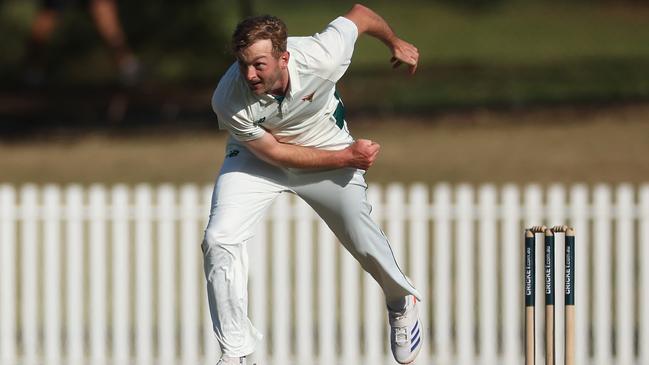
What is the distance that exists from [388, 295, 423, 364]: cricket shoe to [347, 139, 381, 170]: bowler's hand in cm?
90

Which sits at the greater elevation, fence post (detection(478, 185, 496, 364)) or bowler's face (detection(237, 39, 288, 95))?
bowler's face (detection(237, 39, 288, 95))

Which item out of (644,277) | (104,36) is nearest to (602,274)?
(644,277)

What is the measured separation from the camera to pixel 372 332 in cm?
845

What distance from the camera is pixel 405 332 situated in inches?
245

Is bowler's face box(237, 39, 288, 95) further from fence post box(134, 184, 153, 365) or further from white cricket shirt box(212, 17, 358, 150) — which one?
fence post box(134, 184, 153, 365)

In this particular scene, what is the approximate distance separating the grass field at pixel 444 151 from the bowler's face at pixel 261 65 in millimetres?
6813

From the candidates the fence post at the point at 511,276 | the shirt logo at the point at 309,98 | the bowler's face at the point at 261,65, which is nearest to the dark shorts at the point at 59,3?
the fence post at the point at 511,276

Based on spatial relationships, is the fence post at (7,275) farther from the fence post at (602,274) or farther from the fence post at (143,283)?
the fence post at (602,274)

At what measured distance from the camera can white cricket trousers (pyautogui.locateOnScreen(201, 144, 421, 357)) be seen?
5.51m

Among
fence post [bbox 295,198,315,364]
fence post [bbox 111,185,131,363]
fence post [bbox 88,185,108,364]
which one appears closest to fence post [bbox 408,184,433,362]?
fence post [bbox 295,198,315,364]

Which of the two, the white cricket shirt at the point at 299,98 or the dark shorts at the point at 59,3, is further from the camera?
the dark shorts at the point at 59,3

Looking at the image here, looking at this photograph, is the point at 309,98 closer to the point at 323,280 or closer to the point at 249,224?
the point at 249,224

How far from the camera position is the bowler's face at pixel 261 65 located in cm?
508

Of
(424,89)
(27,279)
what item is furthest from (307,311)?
(424,89)
